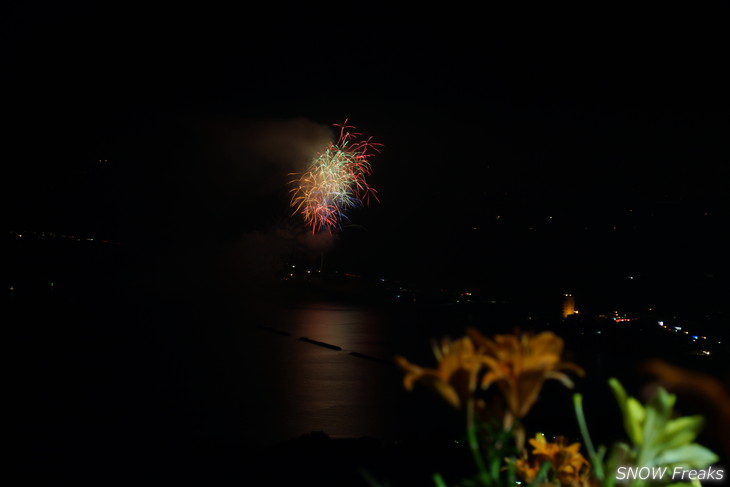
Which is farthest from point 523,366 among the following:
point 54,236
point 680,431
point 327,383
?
point 54,236

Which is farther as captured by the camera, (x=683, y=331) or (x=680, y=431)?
(x=683, y=331)

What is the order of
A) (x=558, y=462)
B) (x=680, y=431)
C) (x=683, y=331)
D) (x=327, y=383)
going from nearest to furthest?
(x=680, y=431) → (x=558, y=462) → (x=327, y=383) → (x=683, y=331)

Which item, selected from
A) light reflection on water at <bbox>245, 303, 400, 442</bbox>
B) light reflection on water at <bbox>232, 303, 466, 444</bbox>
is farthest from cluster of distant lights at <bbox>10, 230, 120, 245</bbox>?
light reflection on water at <bbox>245, 303, 400, 442</bbox>

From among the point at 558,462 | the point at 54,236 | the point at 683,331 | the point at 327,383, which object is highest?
the point at 54,236

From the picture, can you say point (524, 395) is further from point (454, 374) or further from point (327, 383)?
point (327, 383)

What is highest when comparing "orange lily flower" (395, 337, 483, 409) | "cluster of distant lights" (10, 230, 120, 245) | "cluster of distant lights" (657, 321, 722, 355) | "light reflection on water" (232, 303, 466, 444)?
"cluster of distant lights" (10, 230, 120, 245)

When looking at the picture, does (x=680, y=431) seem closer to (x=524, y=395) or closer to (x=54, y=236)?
(x=524, y=395)

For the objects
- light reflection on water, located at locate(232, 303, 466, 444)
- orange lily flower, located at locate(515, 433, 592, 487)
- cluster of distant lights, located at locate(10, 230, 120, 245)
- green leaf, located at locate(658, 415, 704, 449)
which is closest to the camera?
green leaf, located at locate(658, 415, 704, 449)

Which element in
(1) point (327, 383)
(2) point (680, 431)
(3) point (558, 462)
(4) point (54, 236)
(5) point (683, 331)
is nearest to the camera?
(2) point (680, 431)

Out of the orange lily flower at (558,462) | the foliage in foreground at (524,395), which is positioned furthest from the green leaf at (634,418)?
the orange lily flower at (558,462)

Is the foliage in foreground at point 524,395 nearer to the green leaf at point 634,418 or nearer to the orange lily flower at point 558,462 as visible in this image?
the green leaf at point 634,418

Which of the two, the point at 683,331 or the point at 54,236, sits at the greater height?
the point at 54,236

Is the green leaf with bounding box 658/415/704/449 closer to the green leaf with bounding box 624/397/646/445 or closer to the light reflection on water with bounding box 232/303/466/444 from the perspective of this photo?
the green leaf with bounding box 624/397/646/445
